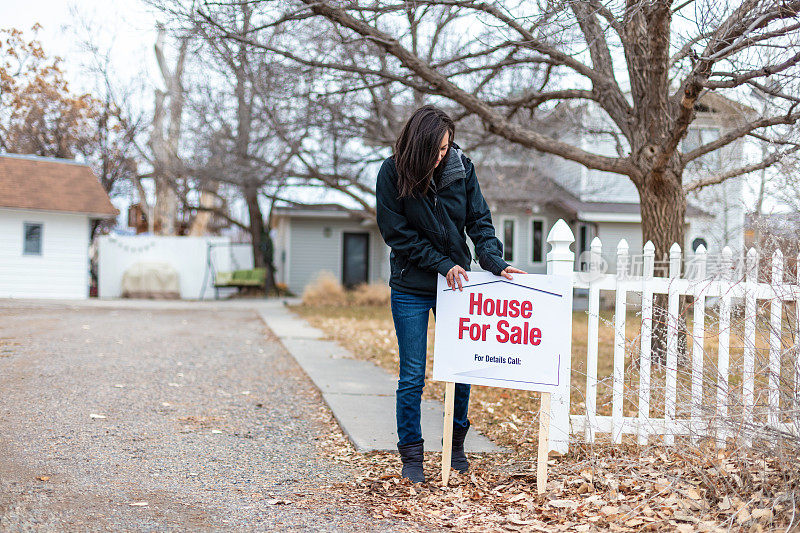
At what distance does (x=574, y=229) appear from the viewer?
950 inches

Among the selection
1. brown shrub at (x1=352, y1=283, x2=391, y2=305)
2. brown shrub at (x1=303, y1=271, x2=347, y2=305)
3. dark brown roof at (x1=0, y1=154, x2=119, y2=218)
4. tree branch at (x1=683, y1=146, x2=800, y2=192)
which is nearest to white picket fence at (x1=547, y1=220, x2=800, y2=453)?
tree branch at (x1=683, y1=146, x2=800, y2=192)

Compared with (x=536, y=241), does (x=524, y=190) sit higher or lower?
higher

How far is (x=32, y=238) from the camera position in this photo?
57.0 ft

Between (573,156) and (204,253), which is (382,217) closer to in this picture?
(573,156)

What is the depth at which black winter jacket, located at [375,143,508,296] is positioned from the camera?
365 centimetres

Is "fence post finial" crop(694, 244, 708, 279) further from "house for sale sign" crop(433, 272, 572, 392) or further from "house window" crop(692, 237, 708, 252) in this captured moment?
"house for sale sign" crop(433, 272, 572, 392)

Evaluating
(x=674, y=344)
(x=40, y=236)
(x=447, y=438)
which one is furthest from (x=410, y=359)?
(x=40, y=236)

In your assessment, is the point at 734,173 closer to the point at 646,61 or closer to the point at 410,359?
the point at 646,61

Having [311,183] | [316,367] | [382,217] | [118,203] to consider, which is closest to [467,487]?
[382,217]

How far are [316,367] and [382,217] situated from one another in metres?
4.30

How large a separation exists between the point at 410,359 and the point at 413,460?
0.52 meters

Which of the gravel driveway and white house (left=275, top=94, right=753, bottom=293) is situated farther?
white house (left=275, top=94, right=753, bottom=293)

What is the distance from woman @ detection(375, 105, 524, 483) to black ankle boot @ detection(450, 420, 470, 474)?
0.28 metres

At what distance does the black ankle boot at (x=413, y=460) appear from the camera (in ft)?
12.1
